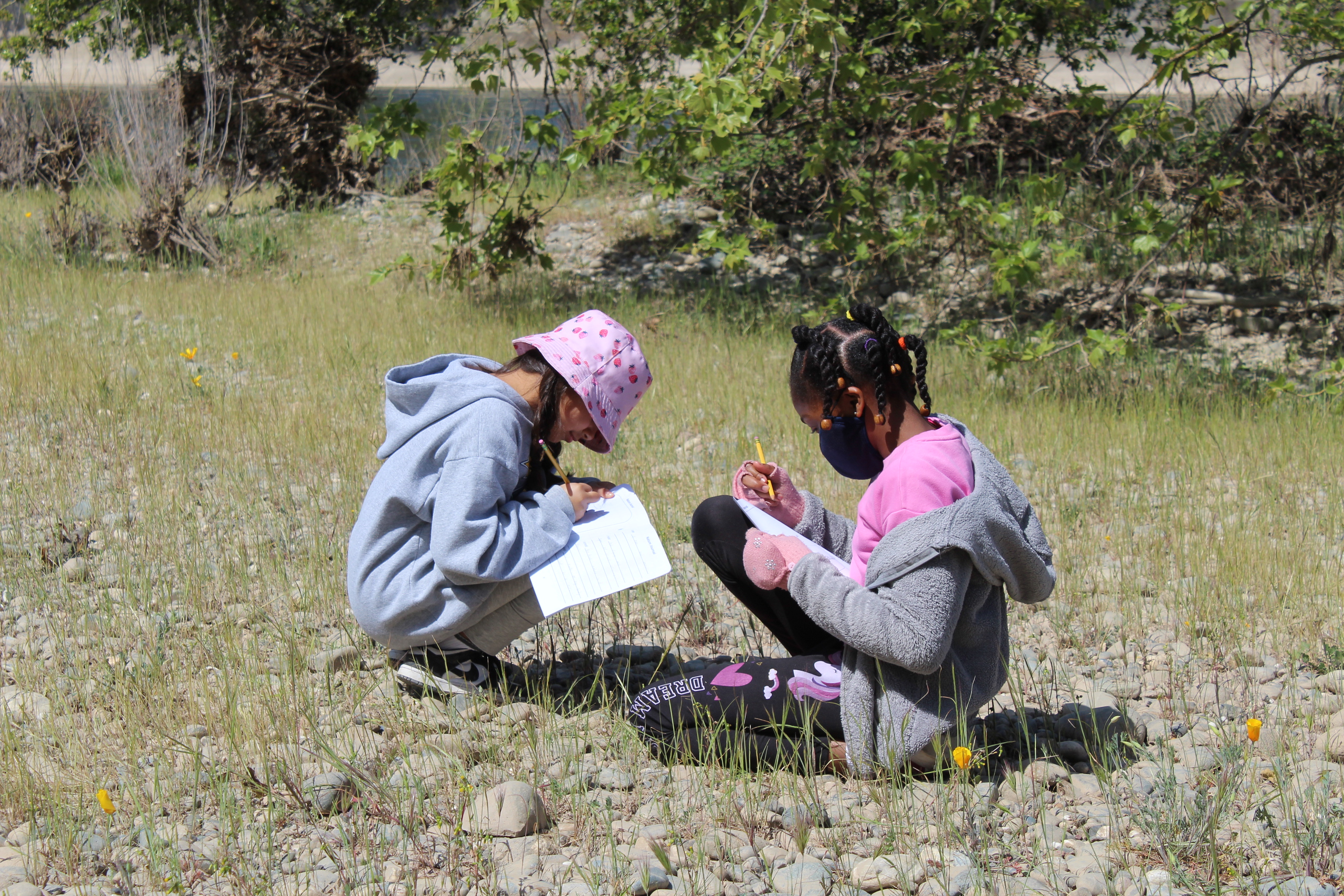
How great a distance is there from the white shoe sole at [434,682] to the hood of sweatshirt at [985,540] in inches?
48.8

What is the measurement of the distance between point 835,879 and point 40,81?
15.2 meters

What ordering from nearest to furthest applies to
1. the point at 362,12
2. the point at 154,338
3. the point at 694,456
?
the point at 694,456
the point at 154,338
the point at 362,12

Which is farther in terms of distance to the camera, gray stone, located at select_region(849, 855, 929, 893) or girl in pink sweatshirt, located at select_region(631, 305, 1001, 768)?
girl in pink sweatshirt, located at select_region(631, 305, 1001, 768)

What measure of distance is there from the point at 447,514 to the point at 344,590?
1.30 m

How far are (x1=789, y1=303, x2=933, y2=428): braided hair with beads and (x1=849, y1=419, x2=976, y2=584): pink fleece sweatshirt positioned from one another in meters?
0.11

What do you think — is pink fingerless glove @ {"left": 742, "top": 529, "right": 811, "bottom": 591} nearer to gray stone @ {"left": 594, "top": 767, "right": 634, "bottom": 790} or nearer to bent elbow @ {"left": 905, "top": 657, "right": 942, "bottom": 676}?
bent elbow @ {"left": 905, "top": 657, "right": 942, "bottom": 676}

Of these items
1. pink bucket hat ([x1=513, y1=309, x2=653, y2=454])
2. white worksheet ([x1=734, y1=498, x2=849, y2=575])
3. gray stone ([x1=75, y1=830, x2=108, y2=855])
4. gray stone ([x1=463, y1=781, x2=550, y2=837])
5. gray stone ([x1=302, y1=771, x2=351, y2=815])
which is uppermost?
pink bucket hat ([x1=513, y1=309, x2=653, y2=454])

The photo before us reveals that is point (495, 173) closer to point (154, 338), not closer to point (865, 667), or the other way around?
point (154, 338)

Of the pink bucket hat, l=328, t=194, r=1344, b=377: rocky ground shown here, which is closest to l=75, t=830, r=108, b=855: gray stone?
the pink bucket hat

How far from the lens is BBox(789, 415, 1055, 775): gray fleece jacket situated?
7.97ft

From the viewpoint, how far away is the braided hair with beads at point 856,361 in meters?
2.61

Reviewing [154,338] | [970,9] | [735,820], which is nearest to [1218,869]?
[735,820]

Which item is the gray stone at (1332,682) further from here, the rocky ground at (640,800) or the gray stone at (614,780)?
the gray stone at (614,780)

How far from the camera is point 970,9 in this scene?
7.78 m
